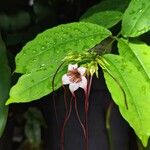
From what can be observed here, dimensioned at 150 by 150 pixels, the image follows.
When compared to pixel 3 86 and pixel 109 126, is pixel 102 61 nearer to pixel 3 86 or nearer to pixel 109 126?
pixel 3 86

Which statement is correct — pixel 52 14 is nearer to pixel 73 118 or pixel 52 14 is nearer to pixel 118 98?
pixel 73 118

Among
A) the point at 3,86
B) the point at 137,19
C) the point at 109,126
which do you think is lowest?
the point at 109,126

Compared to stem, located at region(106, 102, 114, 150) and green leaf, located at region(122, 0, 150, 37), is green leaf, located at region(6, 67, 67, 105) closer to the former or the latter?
green leaf, located at region(122, 0, 150, 37)

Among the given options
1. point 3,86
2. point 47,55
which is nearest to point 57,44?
point 47,55

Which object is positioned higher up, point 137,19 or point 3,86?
point 137,19

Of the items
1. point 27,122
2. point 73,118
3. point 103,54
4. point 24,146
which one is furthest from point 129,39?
point 24,146

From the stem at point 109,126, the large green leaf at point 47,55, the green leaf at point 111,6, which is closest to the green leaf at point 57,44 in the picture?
the large green leaf at point 47,55

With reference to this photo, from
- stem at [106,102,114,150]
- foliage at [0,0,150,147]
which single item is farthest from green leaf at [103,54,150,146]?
stem at [106,102,114,150]
